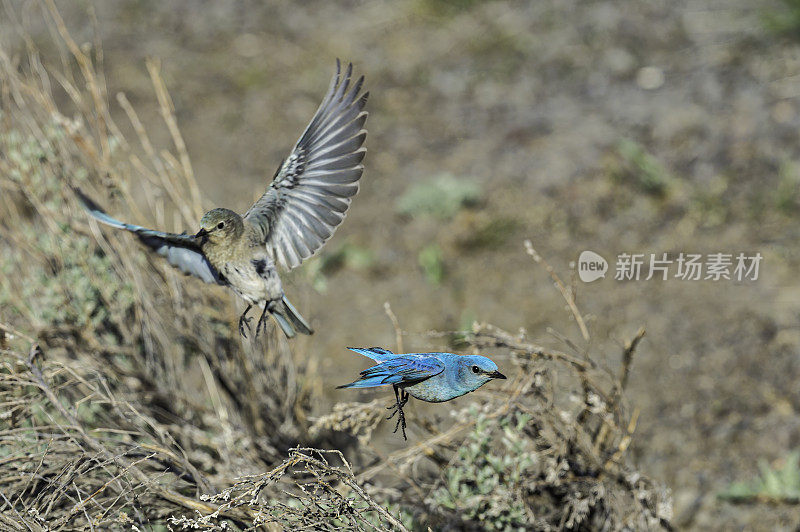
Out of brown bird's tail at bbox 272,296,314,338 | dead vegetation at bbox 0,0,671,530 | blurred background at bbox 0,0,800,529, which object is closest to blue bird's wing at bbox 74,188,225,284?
brown bird's tail at bbox 272,296,314,338

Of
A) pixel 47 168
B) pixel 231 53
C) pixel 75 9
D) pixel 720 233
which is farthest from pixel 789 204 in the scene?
pixel 75 9

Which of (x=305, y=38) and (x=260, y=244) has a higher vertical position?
(x=305, y=38)

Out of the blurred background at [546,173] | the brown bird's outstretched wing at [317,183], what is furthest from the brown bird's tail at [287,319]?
the blurred background at [546,173]

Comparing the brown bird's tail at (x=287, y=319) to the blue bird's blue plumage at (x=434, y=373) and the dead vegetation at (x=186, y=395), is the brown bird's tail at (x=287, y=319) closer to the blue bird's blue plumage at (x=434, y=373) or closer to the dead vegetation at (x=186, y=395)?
the blue bird's blue plumage at (x=434, y=373)

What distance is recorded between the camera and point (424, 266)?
671 centimetres

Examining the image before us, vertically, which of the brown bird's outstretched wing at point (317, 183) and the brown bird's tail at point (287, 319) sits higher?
the brown bird's outstretched wing at point (317, 183)

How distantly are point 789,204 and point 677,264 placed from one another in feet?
3.38

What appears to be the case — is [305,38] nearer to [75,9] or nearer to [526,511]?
[75,9]

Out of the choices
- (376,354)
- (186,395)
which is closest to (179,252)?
(376,354)

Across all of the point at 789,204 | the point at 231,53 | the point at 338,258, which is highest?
the point at 231,53

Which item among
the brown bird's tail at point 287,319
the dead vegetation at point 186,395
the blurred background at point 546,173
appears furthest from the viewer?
the blurred background at point 546,173

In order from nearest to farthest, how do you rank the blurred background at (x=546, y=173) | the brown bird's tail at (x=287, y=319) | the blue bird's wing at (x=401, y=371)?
the blue bird's wing at (x=401, y=371) < the brown bird's tail at (x=287, y=319) < the blurred background at (x=546, y=173)

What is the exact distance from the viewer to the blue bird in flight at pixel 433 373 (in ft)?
4.33

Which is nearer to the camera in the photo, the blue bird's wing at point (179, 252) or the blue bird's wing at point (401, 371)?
the blue bird's wing at point (401, 371)
